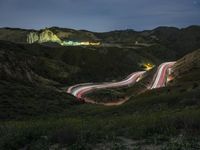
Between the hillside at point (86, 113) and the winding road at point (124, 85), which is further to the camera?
the winding road at point (124, 85)

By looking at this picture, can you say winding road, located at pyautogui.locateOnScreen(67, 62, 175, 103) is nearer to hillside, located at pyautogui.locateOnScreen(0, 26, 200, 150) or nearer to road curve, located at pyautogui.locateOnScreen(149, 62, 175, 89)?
road curve, located at pyautogui.locateOnScreen(149, 62, 175, 89)

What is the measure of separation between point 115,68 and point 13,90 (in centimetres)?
11965

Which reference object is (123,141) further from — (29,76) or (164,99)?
(29,76)

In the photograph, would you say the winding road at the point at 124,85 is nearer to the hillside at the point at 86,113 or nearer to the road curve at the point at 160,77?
the road curve at the point at 160,77

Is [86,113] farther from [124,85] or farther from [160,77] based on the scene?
[124,85]

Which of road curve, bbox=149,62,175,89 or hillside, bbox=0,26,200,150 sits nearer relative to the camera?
hillside, bbox=0,26,200,150

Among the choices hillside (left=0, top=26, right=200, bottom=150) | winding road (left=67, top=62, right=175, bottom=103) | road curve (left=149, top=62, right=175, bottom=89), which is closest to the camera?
hillside (left=0, top=26, right=200, bottom=150)

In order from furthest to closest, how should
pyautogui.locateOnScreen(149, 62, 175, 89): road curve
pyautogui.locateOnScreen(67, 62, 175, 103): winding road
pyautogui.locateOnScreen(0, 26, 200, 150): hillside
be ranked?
pyautogui.locateOnScreen(149, 62, 175, 89): road curve → pyautogui.locateOnScreen(67, 62, 175, 103): winding road → pyautogui.locateOnScreen(0, 26, 200, 150): hillside

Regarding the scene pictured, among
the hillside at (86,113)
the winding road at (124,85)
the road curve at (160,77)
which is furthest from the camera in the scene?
the road curve at (160,77)

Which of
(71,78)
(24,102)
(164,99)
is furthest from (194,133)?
(71,78)

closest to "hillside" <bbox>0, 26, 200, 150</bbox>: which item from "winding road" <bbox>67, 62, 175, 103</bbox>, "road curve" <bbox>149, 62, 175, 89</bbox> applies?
"road curve" <bbox>149, 62, 175, 89</bbox>

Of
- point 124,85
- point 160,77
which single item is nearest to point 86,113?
point 160,77

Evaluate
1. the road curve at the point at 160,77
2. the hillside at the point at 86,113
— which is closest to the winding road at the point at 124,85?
the road curve at the point at 160,77

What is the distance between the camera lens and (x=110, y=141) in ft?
54.0
